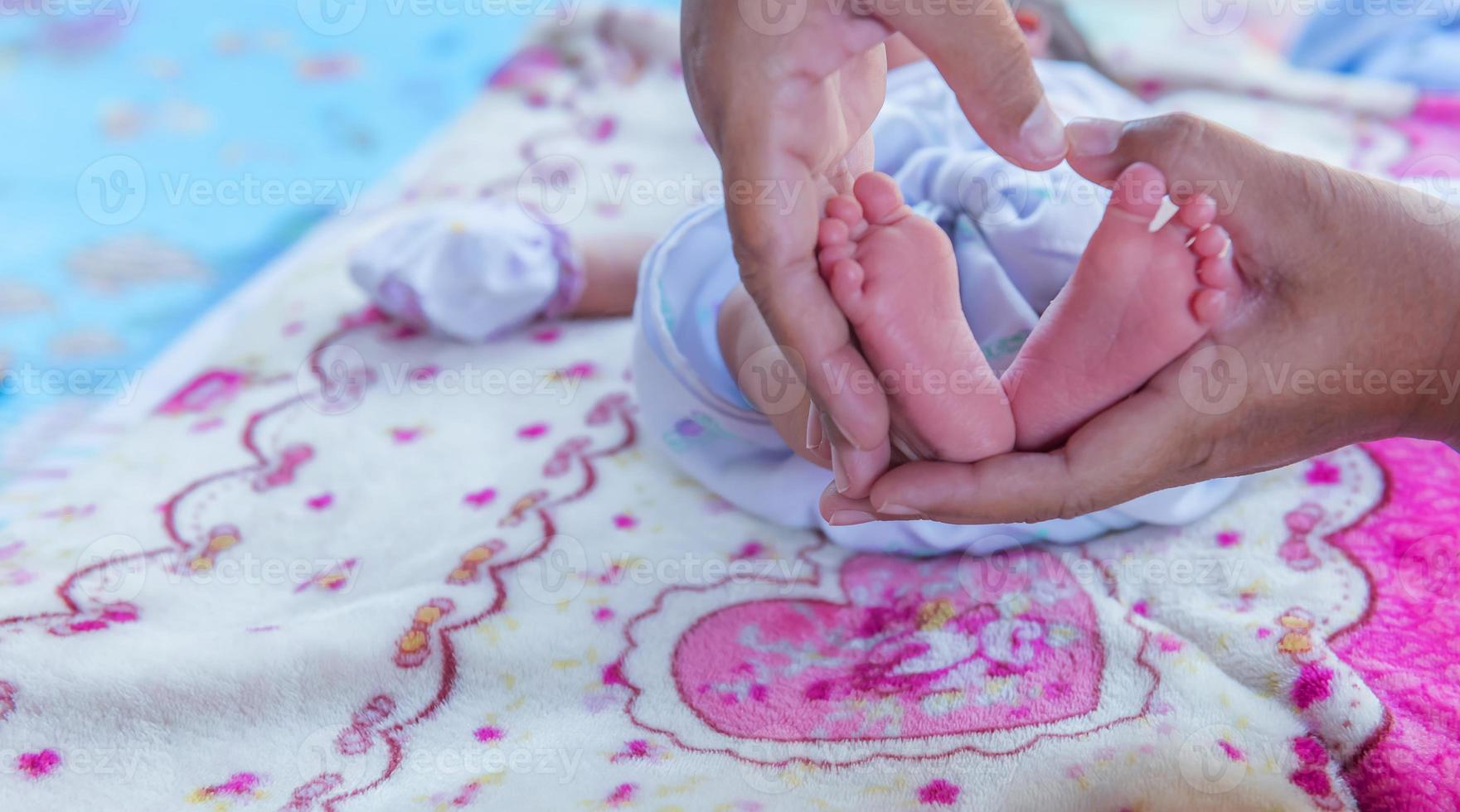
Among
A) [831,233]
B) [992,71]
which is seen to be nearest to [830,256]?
[831,233]

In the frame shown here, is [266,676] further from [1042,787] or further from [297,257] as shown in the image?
[297,257]

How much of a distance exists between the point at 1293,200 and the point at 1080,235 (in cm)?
19

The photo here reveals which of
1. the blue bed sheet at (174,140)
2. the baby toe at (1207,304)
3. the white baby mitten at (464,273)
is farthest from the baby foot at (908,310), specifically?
the blue bed sheet at (174,140)

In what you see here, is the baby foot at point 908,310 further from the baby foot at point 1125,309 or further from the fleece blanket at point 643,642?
the fleece blanket at point 643,642

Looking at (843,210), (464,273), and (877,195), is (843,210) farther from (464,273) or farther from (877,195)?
(464,273)

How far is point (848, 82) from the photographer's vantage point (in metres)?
0.56

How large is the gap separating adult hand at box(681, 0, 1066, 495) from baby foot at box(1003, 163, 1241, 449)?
0.06 metres

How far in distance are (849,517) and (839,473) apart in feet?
0.14

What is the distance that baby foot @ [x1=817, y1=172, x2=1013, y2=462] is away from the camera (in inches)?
21.9

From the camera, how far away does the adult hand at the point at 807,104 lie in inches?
19.3

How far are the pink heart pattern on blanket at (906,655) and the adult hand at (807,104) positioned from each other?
0.71 feet

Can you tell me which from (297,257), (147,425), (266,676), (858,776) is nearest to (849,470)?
(858,776)

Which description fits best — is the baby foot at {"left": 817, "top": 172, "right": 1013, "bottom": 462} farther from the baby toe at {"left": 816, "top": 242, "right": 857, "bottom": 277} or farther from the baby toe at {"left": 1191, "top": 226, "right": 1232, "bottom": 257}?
the baby toe at {"left": 1191, "top": 226, "right": 1232, "bottom": 257}

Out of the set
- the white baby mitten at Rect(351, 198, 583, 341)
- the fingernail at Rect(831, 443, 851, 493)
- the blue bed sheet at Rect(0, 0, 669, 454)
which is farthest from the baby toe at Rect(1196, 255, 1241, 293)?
the blue bed sheet at Rect(0, 0, 669, 454)
